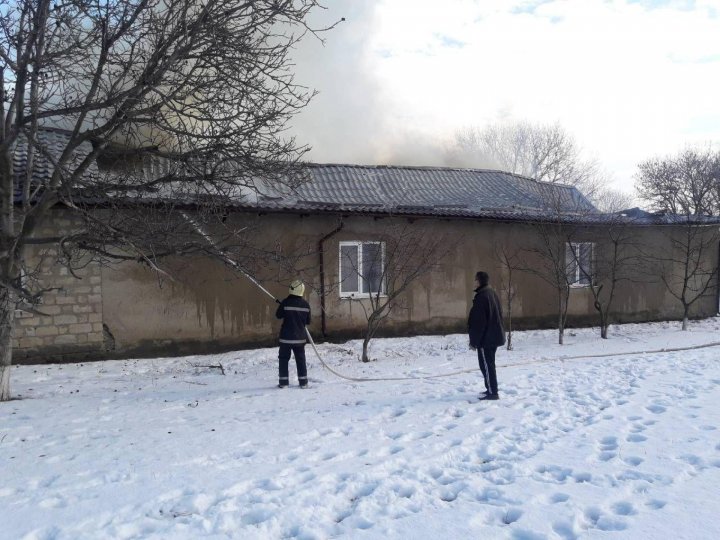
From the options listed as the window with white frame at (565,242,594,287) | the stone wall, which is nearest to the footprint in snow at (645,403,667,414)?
the window with white frame at (565,242,594,287)

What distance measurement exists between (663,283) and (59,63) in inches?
588

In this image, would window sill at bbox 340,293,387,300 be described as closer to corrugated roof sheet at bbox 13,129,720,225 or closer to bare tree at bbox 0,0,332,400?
corrugated roof sheet at bbox 13,129,720,225

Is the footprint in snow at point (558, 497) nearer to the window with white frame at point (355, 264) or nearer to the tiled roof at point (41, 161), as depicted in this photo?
the tiled roof at point (41, 161)

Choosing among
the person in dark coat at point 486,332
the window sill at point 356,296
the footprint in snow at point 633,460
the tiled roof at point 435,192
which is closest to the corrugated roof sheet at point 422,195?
the tiled roof at point 435,192

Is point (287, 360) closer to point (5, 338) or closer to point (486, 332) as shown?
point (486, 332)

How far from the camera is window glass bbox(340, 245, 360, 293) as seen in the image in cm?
1191

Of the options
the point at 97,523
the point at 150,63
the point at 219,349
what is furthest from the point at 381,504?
the point at 219,349

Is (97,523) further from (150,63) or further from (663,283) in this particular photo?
(663,283)

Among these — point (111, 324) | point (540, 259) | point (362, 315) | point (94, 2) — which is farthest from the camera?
point (540, 259)

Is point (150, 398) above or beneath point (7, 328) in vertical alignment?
beneath

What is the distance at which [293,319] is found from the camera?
25.5 feet

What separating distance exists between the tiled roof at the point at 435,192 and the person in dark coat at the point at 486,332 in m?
4.77

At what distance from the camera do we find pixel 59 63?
6531mm

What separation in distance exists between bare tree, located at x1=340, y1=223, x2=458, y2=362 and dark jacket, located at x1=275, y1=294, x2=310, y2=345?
331cm
